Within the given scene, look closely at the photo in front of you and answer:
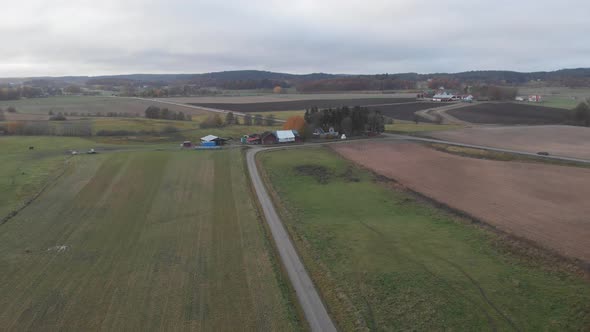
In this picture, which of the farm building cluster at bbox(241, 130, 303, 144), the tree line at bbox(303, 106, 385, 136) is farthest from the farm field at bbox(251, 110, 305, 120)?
the farm building cluster at bbox(241, 130, 303, 144)

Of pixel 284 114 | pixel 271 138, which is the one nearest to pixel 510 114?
pixel 284 114

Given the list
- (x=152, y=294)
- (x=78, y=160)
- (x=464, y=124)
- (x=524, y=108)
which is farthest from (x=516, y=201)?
(x=524, y=108)

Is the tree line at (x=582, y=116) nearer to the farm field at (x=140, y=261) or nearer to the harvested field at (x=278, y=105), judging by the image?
the harvested field at (x=278, y=105)

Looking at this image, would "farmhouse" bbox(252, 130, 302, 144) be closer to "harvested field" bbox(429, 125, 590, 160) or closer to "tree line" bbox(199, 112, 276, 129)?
"tree line" bbox(199, 112, 276, 129)

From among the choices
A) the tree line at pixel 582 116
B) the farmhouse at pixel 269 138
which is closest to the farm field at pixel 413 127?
the farmhouse at pixel 269 138

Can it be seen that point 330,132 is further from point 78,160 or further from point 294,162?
point 78,160

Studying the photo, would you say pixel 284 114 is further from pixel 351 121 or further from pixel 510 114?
pixel 510 114
